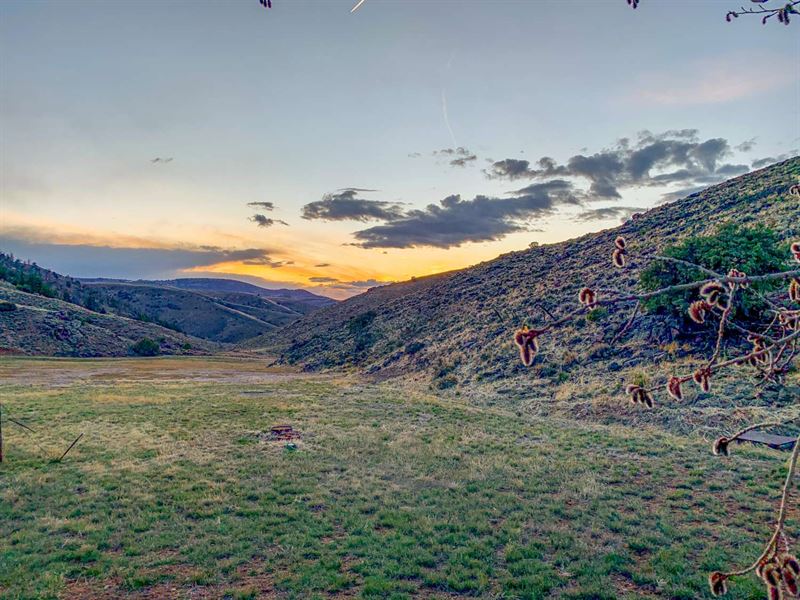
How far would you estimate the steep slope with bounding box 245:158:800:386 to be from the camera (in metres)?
33.1

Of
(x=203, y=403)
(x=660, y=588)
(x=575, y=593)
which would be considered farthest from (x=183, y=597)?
(x=203, y=403)

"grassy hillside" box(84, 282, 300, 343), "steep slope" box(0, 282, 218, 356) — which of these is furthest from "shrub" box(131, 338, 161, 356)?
"grassy hillside" box(84, 282, 300, 343)

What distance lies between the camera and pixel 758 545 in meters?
8.49

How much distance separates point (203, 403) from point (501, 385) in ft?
55.4

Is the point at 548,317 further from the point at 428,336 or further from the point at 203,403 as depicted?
the point at 203,403

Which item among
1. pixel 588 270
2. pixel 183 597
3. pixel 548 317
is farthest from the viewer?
pixel 588 270

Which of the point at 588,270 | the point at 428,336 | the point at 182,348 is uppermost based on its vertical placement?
the point at 588,270

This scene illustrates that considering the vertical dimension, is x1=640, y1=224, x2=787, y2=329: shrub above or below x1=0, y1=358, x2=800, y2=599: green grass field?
above

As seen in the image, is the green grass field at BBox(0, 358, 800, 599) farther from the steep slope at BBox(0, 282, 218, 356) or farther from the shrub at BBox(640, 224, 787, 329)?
the steep slope at BBox(0, 282, 218, 356)

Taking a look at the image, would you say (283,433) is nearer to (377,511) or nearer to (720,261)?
(377,511)

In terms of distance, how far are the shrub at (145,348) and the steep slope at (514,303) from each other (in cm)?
1946

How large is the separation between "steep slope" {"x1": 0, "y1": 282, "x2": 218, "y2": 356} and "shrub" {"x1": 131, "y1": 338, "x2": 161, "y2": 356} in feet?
3.02

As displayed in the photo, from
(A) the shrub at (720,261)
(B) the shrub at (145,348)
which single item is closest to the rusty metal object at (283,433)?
(A) the shrub at (720,261)

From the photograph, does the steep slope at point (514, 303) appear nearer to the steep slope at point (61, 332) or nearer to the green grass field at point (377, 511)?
the green grass field at point (377, 511)
